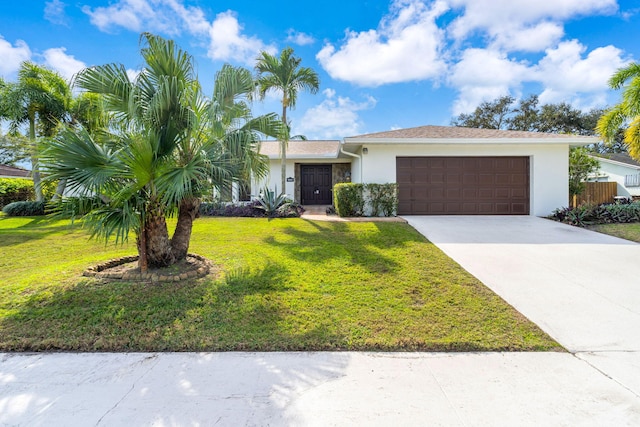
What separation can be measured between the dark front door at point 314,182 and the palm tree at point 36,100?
11338 mm

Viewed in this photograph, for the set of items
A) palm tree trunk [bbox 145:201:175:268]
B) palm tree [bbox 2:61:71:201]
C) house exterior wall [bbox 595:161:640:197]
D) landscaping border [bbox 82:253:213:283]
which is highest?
palm tree [bbox 2:61:71:201]

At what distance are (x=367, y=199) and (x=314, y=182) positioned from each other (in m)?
6.44

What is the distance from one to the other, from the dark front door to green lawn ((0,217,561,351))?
35.4 feet

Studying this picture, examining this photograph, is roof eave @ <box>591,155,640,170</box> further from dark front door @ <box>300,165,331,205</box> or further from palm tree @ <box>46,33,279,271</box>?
palm tree @ <box>46,33,279,271</box>

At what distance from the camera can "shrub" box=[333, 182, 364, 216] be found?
11039mm

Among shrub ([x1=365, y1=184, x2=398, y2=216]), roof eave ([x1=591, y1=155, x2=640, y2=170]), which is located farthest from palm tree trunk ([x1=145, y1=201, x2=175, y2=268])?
roof eave ([x1=591, y1=155, x2=640, y2=170])

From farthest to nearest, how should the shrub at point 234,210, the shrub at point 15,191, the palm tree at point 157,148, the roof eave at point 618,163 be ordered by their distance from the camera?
the roof eave at point 618,163
the shrub at point 15,191
the shrub at point 234,210
the palm tree at point 157,148

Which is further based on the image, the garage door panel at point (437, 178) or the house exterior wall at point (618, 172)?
the house exterior wall at point (618, 172)

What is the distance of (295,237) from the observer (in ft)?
25.8

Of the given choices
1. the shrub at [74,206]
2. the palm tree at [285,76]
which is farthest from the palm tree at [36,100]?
the shrub at [74,206]

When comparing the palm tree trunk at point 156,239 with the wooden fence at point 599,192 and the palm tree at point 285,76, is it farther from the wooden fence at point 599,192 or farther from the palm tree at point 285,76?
the wooden fence at point 599,192

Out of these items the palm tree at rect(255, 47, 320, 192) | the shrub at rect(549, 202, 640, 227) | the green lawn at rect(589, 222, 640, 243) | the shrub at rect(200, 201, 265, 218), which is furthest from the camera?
the palm tree at rect(255, 47, 320, 192)

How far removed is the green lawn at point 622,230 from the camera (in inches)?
315

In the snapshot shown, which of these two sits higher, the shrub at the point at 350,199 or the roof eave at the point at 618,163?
the roof eave at the point at 618,163
